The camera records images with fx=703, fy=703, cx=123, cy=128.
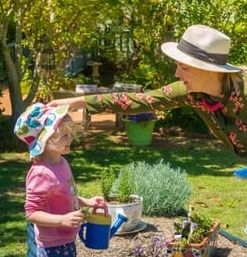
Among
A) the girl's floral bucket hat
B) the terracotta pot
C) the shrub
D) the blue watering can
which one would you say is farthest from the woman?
the shrub

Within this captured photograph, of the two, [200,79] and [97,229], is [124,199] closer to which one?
[97,229]

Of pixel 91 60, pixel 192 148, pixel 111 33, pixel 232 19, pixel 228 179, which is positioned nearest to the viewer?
pixel 228 179

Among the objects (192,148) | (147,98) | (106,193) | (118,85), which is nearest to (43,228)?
(147,98)

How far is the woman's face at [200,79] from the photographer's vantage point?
3291 mm

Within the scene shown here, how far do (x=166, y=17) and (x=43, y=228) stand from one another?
7.61 m

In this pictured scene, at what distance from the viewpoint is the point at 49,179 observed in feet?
10.6

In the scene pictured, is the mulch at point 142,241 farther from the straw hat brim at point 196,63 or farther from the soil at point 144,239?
the straw hat brim at point 196,63

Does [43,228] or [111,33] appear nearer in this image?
[43,228]

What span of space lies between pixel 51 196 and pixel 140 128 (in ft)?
21.0

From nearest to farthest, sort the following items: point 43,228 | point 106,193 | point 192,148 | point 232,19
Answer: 1. point 43,228
2. point 106,193
3. point 192,148
4. point 232,19

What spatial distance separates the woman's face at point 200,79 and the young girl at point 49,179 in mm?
588

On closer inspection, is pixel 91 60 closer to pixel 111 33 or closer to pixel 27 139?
pixel 111 33

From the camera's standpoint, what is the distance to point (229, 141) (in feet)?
11.6

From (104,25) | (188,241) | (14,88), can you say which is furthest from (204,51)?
(104,25)
